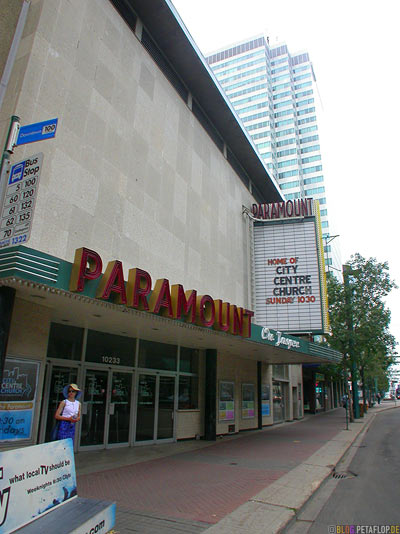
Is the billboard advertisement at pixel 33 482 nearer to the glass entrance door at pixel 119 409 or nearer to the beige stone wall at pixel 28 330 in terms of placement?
the beige stone wall at pixel 28 330

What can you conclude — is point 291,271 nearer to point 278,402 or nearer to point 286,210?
point 286,210

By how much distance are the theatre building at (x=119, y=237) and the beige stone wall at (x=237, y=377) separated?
0.36ft

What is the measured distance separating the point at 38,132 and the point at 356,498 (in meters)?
8.56

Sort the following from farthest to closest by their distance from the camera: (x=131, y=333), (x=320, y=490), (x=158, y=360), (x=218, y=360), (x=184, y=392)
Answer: (x=218, y=360) → (x=184, y=392) → (x=158, y=360) → (x=131, y=333) → (x=320, y=490)

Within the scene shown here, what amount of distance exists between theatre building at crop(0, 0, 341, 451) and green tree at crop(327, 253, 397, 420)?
8326mm

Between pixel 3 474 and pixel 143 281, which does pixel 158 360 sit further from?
pixel 3 474

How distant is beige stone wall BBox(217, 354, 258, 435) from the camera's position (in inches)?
679

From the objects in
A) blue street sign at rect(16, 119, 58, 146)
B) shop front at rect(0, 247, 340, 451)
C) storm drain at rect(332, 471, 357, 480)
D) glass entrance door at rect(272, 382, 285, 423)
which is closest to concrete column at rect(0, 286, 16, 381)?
shop front at rect(0, 247, 340, 451)

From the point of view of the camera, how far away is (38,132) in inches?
241

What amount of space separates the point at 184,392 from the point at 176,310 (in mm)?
6937

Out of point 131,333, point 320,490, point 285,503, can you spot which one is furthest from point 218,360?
point 285,503

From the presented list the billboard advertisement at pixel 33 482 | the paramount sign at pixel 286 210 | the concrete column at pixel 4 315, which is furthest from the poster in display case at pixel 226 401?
the billboard advertisement at pixel 33 482

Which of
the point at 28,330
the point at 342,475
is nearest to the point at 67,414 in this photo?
the point at 28,330

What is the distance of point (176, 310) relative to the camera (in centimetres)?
965
